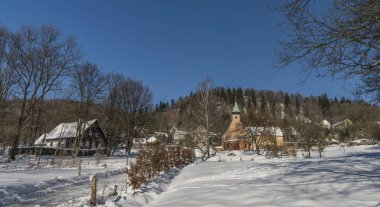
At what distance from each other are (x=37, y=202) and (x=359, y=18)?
10036 mm

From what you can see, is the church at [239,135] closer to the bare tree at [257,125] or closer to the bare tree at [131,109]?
the bare tree at [257,125]

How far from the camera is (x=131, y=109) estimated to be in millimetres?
47594

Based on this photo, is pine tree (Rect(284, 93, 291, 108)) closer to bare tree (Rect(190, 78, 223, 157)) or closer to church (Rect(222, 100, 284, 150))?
church (Rect(222, 100, 284, 150))

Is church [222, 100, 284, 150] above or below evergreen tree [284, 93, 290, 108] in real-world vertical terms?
below

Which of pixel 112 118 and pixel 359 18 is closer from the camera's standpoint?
pixel 359 18

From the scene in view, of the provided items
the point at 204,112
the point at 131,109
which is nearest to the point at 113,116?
the point at 131,109

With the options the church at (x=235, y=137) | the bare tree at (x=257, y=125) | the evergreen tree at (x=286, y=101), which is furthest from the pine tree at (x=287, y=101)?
the bare tree at (x=257, y=125)

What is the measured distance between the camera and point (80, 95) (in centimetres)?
3922

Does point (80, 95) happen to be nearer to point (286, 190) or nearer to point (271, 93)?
point (286, 190)

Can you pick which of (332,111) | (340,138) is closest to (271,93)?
(332,111)

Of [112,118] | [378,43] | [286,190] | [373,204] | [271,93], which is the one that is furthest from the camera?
[271,93]

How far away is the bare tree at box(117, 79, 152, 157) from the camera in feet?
155

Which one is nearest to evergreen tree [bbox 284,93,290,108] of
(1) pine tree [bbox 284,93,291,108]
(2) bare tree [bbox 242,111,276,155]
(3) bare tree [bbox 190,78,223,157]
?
(1) pine tree [bbox 284,93,291,108]

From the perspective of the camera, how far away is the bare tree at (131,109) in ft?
155
